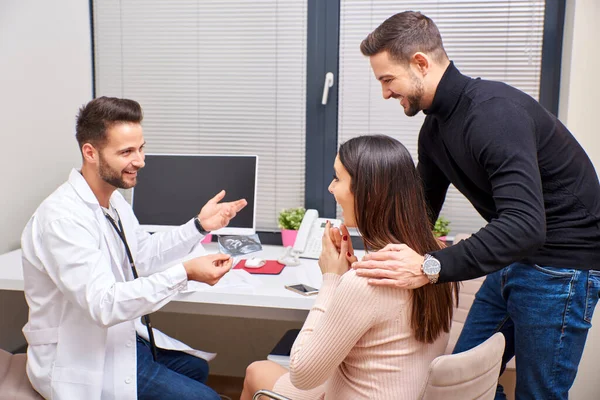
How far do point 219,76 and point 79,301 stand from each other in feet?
5.42

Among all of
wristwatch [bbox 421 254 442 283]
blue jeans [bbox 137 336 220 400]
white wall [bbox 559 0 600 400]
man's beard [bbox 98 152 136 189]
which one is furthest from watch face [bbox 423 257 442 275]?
white wall [bbox 559 0 600 400]

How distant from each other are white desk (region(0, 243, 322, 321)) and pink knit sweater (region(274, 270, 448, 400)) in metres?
0.59

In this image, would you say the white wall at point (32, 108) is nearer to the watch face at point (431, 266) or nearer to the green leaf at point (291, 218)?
the green leaf at point (291, 218)

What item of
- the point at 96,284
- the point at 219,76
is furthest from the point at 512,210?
the point at 219,76

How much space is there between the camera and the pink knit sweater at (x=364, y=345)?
120 cm

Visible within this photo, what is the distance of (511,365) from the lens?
1.97 m

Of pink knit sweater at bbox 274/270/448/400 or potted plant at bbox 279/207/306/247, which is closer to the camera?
pink knit sweater at bbox 274/270/448/400

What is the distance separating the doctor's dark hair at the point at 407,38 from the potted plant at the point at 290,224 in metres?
1.28

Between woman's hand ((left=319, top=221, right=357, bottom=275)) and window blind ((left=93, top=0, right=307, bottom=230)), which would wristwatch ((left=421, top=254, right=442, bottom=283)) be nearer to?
woman's hand ((left=319, top=221, right=357, bottom=275))

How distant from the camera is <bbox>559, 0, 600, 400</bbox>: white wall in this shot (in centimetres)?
236

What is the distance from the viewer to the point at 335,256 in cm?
139

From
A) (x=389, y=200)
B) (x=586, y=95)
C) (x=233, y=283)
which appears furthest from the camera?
(x=586, y=95)

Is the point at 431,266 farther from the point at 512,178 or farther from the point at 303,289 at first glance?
the point at 303,289

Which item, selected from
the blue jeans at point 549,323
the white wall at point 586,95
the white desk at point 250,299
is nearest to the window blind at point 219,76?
the white desk at point 250,299
